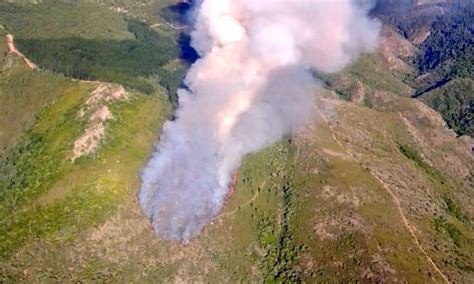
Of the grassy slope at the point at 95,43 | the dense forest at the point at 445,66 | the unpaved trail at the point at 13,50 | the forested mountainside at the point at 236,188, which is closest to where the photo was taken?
the forested mountainside at the point at 236,188

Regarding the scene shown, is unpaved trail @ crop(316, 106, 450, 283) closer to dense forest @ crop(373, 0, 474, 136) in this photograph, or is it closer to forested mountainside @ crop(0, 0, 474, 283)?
forested mountainside @ crop(0, 0, 474, 283)

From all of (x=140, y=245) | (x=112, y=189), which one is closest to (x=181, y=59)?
(x=112, y=189)

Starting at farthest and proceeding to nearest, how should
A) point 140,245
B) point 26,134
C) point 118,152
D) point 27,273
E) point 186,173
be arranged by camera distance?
point 26,134, point 118,152, point 186,173, point 140,245, point 27,273

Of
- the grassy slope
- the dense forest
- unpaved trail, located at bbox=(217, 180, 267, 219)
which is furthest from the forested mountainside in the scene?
the dense forest

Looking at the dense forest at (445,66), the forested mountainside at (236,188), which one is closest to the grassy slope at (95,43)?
the forested mountainside at (236,188)

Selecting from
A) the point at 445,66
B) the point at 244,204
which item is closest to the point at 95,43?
the point at 244,204

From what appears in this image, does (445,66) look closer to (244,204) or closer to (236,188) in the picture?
(236,188)

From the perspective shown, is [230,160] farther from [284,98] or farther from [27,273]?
[27,273]

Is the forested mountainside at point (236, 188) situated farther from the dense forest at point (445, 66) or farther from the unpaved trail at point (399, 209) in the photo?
the dense forest at point (445, 66)
